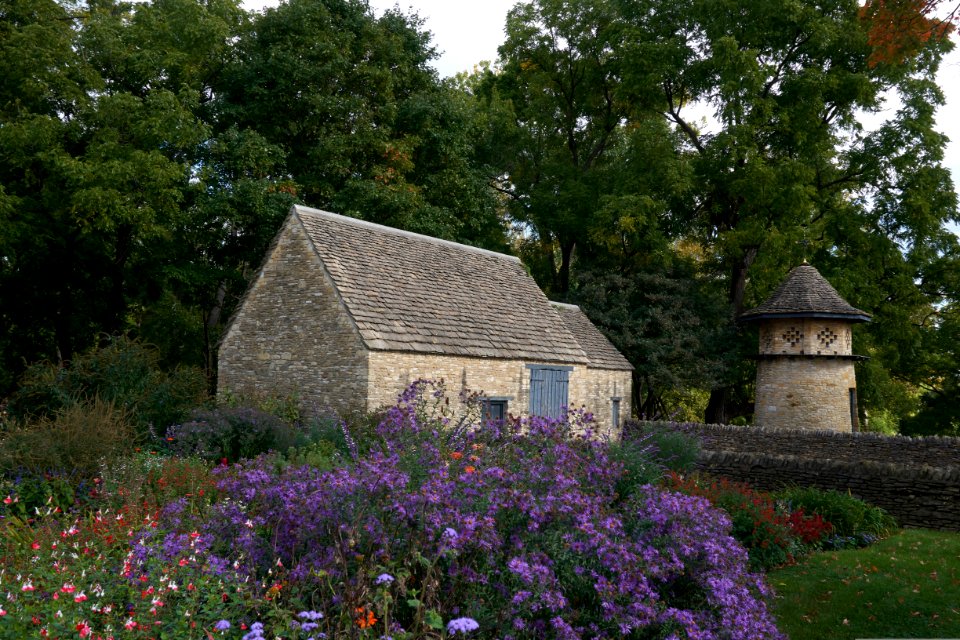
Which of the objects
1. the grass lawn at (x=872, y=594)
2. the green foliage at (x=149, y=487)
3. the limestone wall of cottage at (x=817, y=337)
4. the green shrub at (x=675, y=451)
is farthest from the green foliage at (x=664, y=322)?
the green foliage at (x=149, y=487)

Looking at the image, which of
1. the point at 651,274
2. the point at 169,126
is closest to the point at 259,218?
the point at 169,126

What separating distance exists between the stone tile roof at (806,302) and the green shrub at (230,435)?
1631 cm

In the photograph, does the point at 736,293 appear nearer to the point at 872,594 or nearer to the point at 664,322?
the point at 664,322

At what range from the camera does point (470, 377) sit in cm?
1752

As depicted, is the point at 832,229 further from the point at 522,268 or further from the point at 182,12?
the point at 182,12

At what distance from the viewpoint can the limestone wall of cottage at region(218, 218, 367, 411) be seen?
51.8 ft

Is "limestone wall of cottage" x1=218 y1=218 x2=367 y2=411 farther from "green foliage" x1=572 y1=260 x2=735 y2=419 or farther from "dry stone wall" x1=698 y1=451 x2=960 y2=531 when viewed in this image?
"green foliage" x1=572 y1=260 x2=735 y2=419

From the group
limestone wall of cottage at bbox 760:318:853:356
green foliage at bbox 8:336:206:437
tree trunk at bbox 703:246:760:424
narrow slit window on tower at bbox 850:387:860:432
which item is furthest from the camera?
tree trunk at bbox 703:246:760:424

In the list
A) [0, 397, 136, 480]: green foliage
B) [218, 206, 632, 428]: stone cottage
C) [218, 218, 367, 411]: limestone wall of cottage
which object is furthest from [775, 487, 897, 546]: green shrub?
[0, 397, 136, 480]: green foliage

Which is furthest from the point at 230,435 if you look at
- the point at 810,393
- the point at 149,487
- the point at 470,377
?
the point at 810,393

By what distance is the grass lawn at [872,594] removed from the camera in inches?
313

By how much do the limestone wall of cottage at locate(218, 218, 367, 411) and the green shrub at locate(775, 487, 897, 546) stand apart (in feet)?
28.8

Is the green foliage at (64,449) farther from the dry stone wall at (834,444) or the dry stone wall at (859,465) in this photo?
the dry stone wall at (834,444)

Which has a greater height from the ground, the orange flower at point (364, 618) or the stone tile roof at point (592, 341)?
the stone tile roof at point (592, 341)
